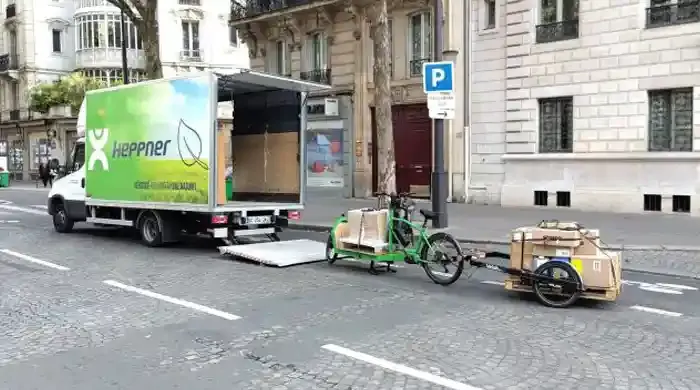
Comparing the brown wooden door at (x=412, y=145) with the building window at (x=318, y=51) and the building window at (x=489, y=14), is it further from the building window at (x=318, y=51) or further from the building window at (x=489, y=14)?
the building window at (x=318, y=51)

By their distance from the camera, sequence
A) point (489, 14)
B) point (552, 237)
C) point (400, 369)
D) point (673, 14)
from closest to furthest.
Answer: point (400, 369) < point (552, 237) < point (673, 14) < point (489, 14)

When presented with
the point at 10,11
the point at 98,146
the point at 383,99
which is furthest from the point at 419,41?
the point at 10,11

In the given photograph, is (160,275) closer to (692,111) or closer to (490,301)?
(490,301)

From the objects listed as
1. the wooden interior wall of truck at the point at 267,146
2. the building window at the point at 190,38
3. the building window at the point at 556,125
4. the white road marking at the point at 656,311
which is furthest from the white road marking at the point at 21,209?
the building window at the point at 190,38

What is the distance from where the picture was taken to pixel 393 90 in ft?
74.3

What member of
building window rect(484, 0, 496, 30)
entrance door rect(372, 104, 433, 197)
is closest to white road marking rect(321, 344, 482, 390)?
entrance door rect(372, 104, 433, 197)

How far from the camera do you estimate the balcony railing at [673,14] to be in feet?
51.8

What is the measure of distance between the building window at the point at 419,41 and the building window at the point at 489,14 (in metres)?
2.08

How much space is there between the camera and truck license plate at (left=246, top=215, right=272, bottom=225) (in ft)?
39.4

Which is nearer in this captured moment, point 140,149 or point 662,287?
point 662,287

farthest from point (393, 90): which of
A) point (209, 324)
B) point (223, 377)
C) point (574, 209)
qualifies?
point (223, 377)

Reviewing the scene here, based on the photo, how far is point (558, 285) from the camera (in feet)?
23.4

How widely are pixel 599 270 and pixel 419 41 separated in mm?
16343

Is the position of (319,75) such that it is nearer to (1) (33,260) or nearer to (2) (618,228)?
(2) (618,228)
